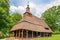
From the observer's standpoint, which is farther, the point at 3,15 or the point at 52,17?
the point at 52,17

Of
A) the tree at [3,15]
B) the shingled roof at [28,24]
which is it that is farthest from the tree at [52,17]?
the tree at [3,15]

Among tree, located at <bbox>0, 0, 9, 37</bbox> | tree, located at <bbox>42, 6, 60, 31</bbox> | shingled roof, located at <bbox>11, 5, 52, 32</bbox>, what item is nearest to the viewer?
tree, located at <bbox>0, 0, 9, 37</bbox>

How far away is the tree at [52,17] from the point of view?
83.8 metres

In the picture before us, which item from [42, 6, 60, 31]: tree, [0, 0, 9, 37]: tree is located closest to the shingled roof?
[0, 0, 9, 37]: tree

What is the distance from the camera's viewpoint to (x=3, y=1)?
4522cm

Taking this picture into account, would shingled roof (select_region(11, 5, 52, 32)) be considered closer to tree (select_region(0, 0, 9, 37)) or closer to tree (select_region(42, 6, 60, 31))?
tree (select_region(0, 0, 9, 37))

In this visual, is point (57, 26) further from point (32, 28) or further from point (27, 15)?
A: point (32, 28)

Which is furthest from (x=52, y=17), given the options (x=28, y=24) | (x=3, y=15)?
(x=3, y=15)

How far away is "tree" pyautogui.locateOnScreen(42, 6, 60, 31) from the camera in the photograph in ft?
275

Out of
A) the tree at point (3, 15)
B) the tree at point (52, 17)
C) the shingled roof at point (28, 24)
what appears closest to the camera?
the tree at point (3, 15)

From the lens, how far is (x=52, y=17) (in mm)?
83812

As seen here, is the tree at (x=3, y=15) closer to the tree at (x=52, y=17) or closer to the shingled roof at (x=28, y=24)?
the shingled roof at (x=28, y=24)

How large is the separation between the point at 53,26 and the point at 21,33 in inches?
1429

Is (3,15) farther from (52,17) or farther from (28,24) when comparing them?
(52,17)
